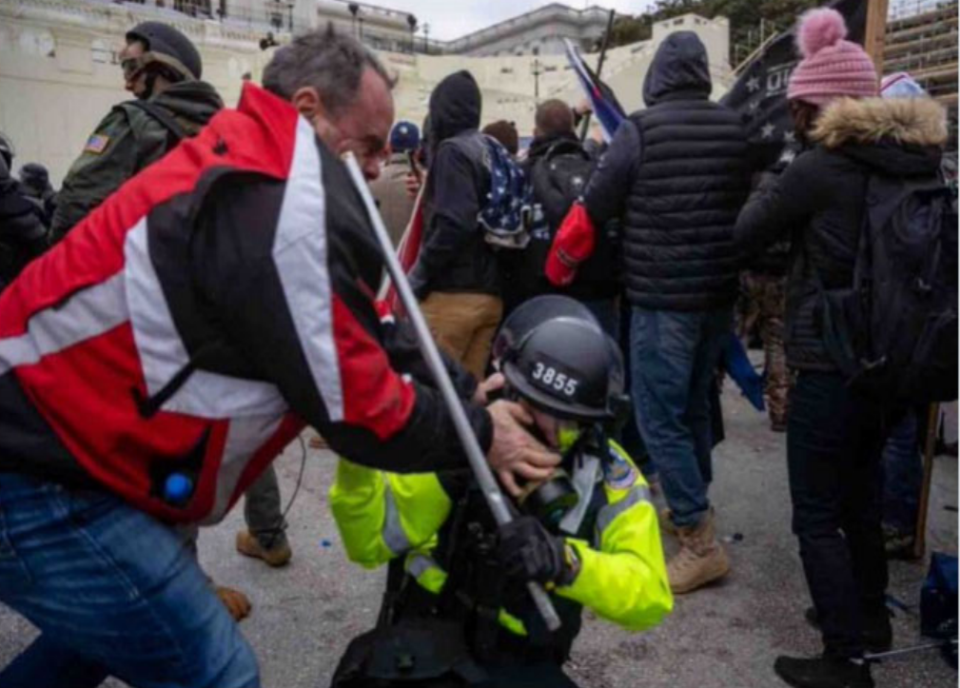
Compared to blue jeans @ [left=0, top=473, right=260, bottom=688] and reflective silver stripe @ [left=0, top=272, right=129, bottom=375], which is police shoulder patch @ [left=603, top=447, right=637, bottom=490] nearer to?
blue jeans @ [left=0, top=473, right=260, bottom=688]

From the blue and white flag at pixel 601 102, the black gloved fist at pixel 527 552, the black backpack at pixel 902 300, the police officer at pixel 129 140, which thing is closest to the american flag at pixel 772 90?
the blue and white flag at pixel 601 102

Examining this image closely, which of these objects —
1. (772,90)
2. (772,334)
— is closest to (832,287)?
(772,90)

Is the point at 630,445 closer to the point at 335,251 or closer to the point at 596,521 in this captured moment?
the point at 596,521

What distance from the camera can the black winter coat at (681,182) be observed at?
3408 millimetres

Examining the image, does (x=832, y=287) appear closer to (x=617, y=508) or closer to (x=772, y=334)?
(x=617, y=508)

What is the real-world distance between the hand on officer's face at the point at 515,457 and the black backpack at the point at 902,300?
4.07 ft

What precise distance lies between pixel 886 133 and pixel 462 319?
6.97 ft

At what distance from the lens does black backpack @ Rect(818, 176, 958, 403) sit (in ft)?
8.29

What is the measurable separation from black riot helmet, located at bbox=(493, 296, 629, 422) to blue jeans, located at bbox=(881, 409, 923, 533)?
7.65ft

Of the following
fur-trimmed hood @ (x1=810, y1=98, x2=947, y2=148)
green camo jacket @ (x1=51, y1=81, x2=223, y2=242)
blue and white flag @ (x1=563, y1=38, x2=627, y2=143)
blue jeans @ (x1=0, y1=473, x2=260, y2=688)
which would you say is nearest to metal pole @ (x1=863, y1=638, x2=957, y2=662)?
fur-trimmed hood @ (x1=810, y1=98, x2=947, y2=148)

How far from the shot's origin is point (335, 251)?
1482 millimetres

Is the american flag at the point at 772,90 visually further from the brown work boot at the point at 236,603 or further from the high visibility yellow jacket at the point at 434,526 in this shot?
the brown work boot at the point at 236,603

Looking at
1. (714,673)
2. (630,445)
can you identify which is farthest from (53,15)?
(714,673)

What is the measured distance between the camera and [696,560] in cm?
360
